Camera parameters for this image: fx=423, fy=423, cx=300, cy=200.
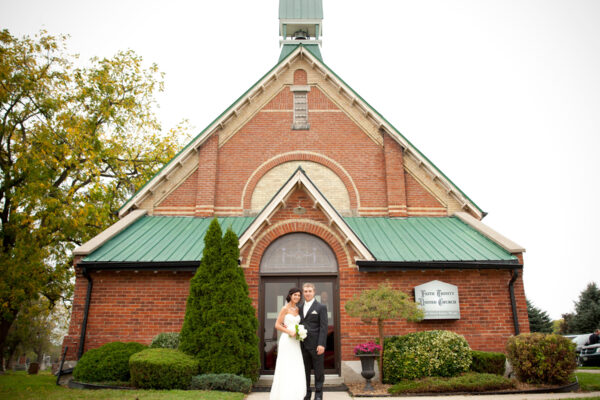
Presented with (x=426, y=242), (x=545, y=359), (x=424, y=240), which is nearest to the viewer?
(x=545, y=359)

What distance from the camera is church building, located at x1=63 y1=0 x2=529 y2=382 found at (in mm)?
12320

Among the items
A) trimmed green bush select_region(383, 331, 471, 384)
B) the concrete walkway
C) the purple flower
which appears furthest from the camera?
the purple flower

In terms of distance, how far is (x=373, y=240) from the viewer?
13289mm

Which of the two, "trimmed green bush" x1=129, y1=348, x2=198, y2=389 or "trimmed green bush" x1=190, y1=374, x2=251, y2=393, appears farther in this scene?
"trimmed green bush" x1=190, y1=374, x2=251, y2=393

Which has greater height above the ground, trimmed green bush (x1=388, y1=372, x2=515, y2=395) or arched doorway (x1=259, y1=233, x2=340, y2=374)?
arched doorway (x1=259, y1=233, x2=340, y2=374)

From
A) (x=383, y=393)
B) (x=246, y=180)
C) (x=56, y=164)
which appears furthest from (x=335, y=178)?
(x=56, y=164)

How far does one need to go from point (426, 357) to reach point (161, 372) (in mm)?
6208

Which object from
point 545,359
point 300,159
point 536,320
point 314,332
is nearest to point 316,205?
point 300,159

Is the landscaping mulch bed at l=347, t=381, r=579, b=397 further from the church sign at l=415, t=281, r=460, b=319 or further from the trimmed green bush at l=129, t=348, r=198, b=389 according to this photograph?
the trimmed green bush at l=129, t=348, r=198, b=389

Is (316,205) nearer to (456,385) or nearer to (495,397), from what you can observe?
(456,385)

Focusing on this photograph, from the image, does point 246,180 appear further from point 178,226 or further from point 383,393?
point 383,393

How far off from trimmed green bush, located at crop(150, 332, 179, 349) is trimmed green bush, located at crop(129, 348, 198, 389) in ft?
5.08

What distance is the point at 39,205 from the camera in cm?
1881

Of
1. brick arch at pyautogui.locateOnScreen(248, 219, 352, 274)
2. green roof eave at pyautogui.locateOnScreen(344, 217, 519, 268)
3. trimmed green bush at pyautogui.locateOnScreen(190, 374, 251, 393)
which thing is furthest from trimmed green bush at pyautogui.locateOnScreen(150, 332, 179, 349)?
green roof eave at pyautogui.locateOnScreen(344, 217, 519, 268)
